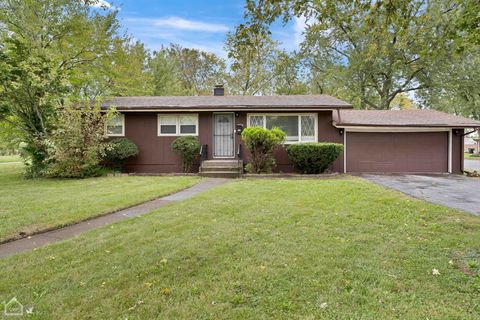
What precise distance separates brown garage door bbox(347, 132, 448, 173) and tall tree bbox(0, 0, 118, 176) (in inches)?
444

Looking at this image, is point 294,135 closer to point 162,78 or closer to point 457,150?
point 457,150

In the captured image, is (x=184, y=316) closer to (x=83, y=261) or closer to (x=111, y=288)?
(x=111, y=288)

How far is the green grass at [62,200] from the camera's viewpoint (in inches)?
186

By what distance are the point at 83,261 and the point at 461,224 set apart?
5.27 meters

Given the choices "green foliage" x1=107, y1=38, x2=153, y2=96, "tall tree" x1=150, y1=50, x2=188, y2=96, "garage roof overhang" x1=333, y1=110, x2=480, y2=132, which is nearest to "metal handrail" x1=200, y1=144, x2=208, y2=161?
"garage roof overhang" x1=333, y1=110, x2=480, y2=132

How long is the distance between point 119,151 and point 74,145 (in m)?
1.62

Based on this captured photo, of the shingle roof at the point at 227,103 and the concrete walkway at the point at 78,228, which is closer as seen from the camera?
the concrete walkway at the point at 78,228

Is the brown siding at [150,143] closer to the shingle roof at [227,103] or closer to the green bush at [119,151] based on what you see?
the green bush at [119,151]

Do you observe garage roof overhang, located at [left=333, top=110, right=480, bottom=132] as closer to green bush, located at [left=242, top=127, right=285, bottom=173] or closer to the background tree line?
the background tree line

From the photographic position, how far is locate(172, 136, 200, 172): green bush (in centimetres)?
1142

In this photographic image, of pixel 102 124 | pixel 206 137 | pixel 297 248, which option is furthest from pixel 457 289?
pixel 102 124

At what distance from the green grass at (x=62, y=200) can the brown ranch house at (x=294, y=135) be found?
318 centimetres

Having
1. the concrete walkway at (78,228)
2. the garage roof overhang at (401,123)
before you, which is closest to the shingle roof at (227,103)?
the garage roof overhang at (401,123)

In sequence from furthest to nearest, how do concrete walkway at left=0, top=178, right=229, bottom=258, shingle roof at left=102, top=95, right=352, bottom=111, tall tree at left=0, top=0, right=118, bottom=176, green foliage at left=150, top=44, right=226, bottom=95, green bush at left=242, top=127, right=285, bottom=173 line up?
green foliage at left=150, top=44, right=226, bottom=95
shingle roof at left=102, top=95, right=352, bottom=111
tall tree at left=0, top=0, right=118, bottom=176
green bush at left=242, top=127, right=285, bottom=173
concrete walkway at left=0, top=178, right=229, bottom=258
